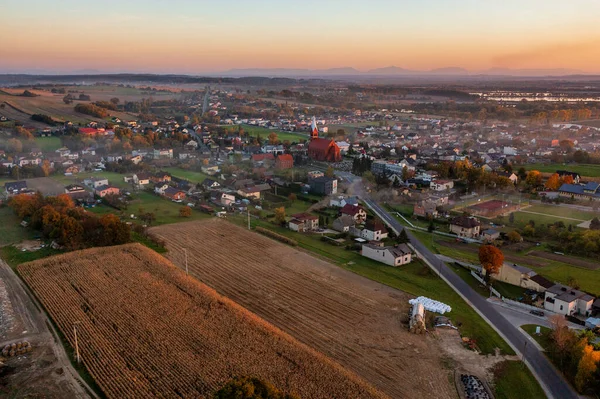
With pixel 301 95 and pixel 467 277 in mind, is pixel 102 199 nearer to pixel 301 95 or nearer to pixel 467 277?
pixel 467 277

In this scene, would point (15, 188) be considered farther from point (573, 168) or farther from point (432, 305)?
point (573, 168)

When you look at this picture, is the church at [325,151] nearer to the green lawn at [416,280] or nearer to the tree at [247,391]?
the green lawn at [416,280]

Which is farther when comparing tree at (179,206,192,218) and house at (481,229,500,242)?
tree at (179,206,192,218)

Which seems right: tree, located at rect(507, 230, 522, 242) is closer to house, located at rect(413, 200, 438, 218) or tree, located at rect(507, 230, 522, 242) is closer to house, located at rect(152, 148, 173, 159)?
house, located at rect(413, 200, 438, 218)

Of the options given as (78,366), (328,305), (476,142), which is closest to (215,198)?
(328,305)

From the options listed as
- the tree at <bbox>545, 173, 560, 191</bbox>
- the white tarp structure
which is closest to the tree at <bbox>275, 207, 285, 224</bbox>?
the white tarp structure

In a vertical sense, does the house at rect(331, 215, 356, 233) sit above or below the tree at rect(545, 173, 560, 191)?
below

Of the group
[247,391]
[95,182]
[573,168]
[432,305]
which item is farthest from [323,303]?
[573,168]
